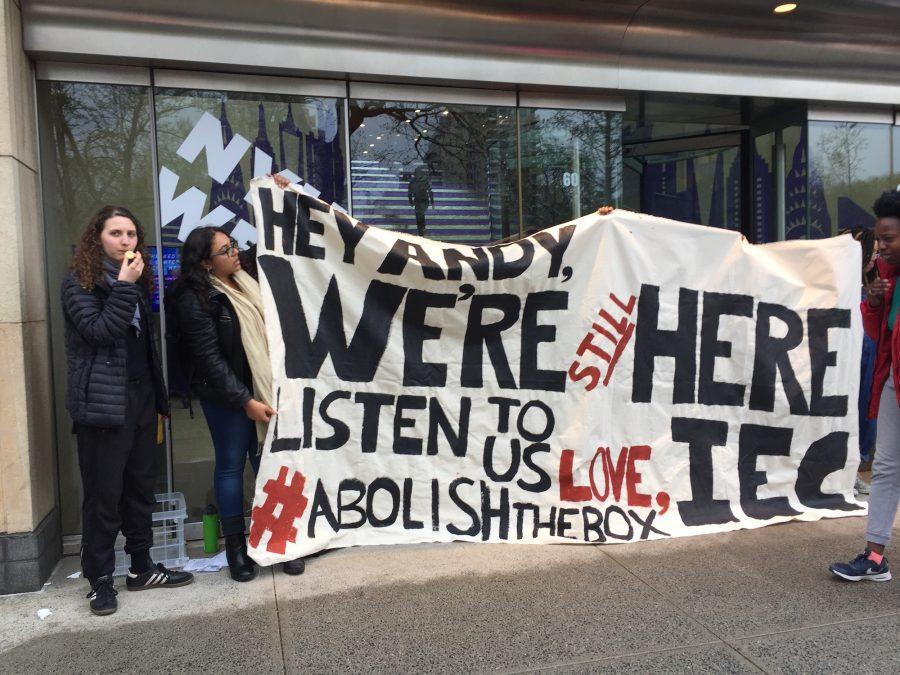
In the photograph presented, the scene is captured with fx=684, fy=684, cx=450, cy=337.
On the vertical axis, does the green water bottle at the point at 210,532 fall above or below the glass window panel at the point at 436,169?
below

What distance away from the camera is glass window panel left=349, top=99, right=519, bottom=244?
4918 millimetres

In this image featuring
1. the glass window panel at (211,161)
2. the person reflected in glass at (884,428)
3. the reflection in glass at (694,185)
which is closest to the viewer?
the person reflected in glass at (884,428)

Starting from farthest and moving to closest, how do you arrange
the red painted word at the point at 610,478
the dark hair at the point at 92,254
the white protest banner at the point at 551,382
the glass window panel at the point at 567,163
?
the glass window panel at the point at 567,163 < the red painted word at the point at 610,478 < the white protest banner at the point at 551,382 < the dark hair at the point at 92,254

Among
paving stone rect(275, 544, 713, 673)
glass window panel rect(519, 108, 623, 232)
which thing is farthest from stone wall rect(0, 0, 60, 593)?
glass window panel rect(519, 108, 623, 232)

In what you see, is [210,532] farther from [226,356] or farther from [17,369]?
[17,369]

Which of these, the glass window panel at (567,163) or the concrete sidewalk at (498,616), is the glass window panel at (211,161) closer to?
the concrete sidewalk at (498,616)

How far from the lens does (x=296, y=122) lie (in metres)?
4.71

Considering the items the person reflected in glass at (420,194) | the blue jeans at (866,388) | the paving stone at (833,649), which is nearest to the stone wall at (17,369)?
the person reflected in glass at (420,194)

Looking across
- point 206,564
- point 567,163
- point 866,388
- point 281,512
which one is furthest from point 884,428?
point 206,564

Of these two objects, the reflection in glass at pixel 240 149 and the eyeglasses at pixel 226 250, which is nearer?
the eyeglasses at pixel 226 250

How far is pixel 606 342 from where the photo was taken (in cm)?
411

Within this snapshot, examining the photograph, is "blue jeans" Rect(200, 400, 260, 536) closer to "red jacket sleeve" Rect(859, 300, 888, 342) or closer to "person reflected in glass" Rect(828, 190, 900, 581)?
"person reflected in glass" Rect(828, 190, 900, 581)

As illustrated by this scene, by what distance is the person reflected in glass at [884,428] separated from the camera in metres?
3.42

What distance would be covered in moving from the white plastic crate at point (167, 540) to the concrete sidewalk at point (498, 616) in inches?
10.6
